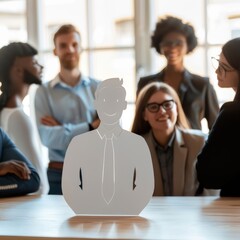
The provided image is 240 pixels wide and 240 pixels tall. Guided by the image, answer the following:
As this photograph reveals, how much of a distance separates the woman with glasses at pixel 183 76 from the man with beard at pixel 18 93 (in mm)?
568

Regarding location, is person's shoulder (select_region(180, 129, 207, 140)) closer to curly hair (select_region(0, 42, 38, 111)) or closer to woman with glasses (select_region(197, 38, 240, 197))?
woman with glasses (select_region(197, 38, 240, 197))

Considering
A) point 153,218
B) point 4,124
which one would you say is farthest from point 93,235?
point 4,124

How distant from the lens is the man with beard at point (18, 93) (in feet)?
8.17

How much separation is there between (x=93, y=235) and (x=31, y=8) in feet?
8.95

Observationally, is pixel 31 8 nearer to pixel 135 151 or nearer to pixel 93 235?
pixel 135 151

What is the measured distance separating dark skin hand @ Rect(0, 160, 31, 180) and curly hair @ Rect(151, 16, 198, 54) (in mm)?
1348

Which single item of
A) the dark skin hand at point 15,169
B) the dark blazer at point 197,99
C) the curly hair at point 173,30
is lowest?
the dark skin hand at point 15,169

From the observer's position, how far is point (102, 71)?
3.68 metres

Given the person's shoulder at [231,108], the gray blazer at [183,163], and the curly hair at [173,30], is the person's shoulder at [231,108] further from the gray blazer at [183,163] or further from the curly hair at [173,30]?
the curly hair at [173,30]

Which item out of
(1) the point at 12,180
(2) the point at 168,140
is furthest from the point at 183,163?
(1) the point at 12,180

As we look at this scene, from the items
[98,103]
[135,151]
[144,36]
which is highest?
[144,36]

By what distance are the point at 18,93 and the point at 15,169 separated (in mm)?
851

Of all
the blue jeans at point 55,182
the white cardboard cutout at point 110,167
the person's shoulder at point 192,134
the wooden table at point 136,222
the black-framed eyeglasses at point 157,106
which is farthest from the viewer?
the blue jeans at point 55,182

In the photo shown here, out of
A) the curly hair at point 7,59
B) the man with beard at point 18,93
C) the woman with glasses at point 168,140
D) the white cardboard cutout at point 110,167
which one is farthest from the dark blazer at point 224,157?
the curly hair at point 7,59
